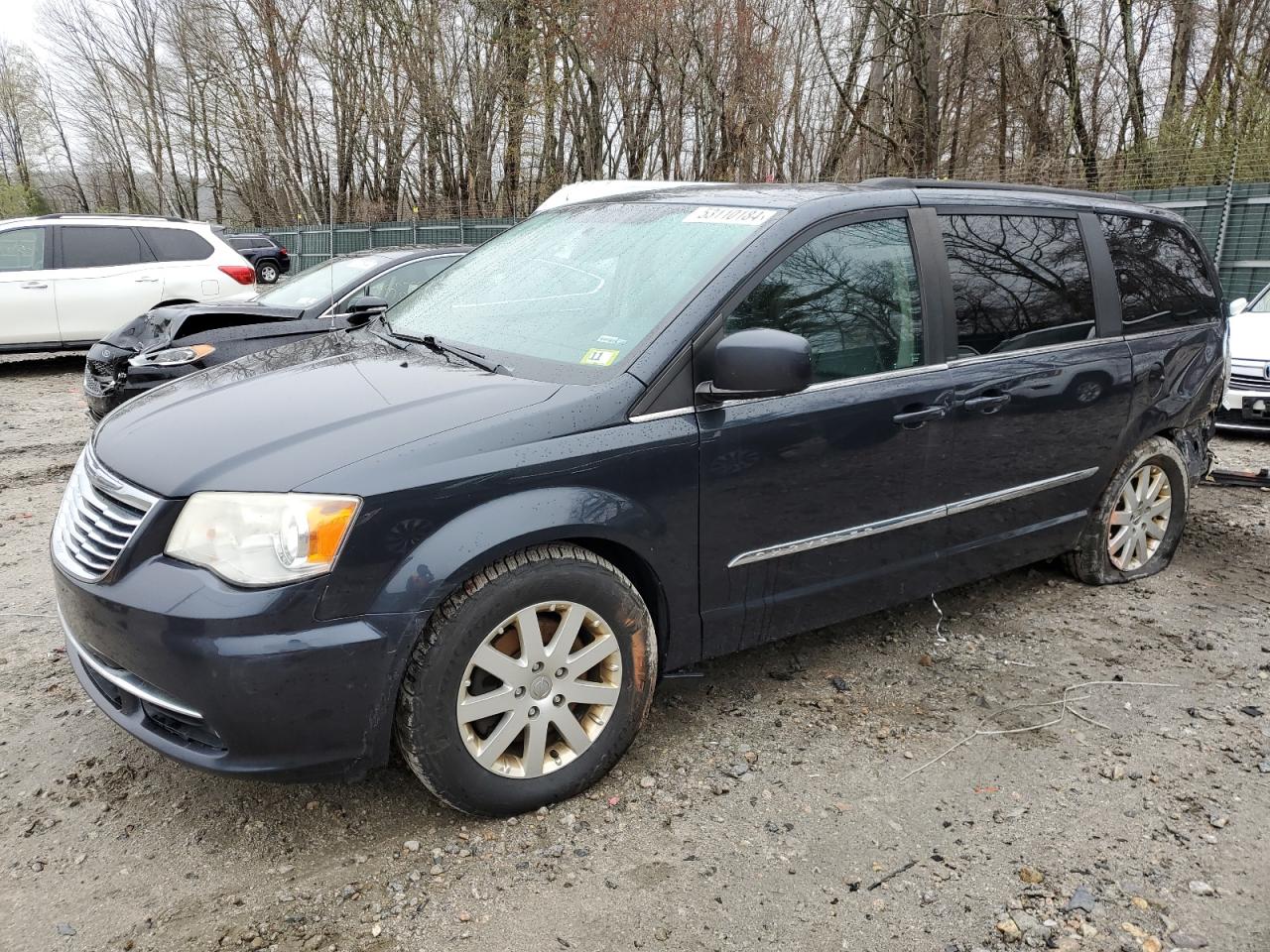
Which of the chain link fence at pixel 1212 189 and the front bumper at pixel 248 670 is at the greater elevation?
the chain link fence at pixel 1212 189

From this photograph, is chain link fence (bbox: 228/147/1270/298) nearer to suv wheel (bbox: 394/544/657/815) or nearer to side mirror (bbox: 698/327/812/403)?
side mirror (bbox: 698/327/812/403)

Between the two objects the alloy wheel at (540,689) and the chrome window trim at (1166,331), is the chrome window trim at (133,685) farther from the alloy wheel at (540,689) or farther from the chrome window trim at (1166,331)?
the chrome window trim at (1166,331)

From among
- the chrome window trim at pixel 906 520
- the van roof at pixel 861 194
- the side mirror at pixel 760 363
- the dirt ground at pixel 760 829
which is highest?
the van roof at pixel 861 194

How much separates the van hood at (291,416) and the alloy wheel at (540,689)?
0.59 m

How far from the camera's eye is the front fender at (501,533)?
7.98 ft

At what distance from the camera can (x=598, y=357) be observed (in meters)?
2.95

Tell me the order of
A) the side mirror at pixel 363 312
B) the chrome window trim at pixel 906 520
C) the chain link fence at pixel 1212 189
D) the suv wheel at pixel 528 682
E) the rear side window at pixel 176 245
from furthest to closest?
the chain link fence at pixel 1212 189 → the rear side window at pixel 176 245 → the side mirror at pixel 363 312 → the chrome window trim at pixel 906 520 → the suv wheel at pixel 528 682

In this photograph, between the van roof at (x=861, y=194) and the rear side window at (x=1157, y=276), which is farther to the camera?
the rear side window at (x=1157, y=276)

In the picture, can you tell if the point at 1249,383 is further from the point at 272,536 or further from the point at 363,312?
the point at 272,536

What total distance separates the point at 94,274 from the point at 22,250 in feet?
2.45

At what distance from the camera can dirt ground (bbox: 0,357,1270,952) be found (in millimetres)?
2373

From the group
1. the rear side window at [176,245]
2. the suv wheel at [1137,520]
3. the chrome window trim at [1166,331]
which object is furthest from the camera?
the rear side window at [176,245]

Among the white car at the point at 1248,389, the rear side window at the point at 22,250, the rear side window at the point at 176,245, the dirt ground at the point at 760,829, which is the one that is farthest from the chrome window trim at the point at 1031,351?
the rear side window at the point at 22,250

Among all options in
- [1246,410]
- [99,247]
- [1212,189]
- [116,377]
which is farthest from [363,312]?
[1212,189]
